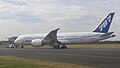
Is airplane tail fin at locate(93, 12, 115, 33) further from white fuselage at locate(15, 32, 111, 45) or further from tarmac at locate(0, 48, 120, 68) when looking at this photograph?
tarmac at locate(0, 48, 120, 68)

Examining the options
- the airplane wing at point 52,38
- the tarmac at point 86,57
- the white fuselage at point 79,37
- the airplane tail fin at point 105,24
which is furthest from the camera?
the airplane tail fin at point 105,24

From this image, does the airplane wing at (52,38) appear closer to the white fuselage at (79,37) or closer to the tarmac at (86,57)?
the white fuselage at (79,37)

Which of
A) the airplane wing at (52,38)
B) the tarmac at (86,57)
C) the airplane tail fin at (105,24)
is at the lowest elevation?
the tarmac at (86,57)

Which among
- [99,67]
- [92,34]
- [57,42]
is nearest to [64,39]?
[57,42]

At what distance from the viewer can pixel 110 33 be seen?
5409 centimetres

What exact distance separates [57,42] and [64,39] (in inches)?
63.6

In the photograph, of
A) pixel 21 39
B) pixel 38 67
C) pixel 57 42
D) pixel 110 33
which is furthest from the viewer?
A: pixel 21 39

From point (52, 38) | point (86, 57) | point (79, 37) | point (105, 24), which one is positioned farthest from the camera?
point (105, 24)

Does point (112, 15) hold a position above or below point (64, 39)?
above

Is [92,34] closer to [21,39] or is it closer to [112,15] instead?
[112,15]

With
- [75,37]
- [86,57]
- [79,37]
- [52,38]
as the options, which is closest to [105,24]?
[79,37]

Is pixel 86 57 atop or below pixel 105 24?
below

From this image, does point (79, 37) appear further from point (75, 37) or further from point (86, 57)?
point (86, 57)

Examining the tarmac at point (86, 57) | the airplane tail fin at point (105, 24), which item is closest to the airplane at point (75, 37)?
the airplane tail fin at point (105, 24)
